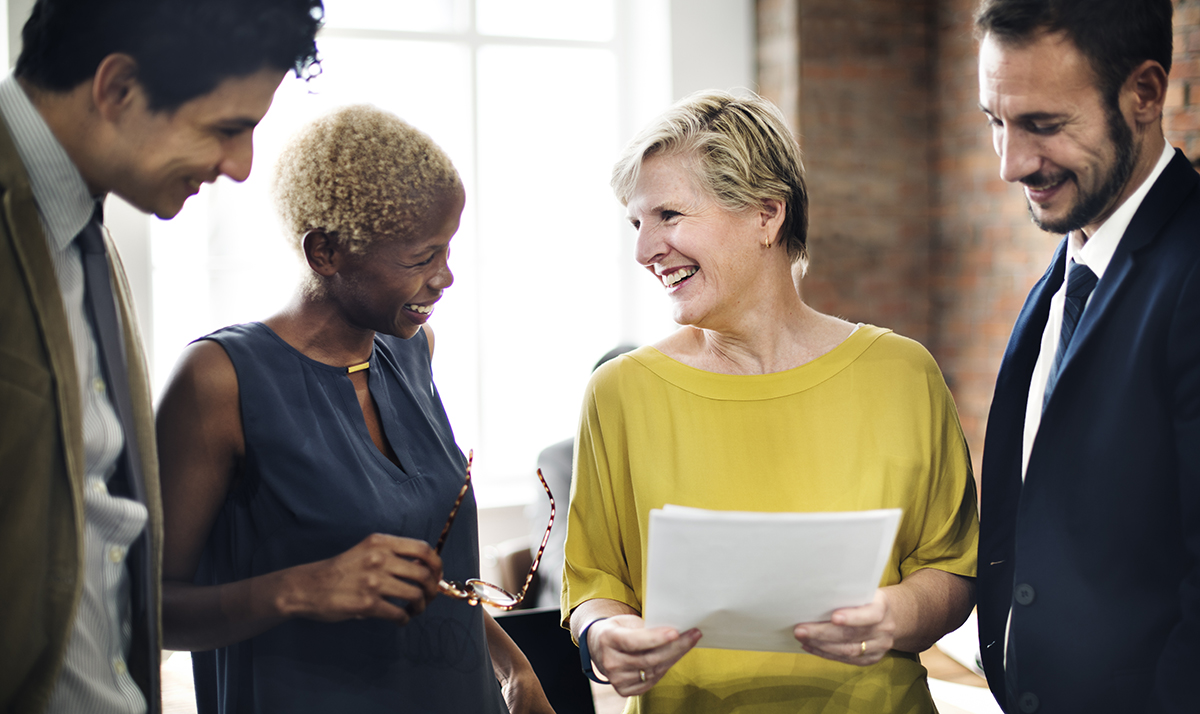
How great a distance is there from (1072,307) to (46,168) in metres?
1.27

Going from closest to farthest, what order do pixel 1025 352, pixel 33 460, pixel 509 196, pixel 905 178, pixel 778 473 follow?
pixel 33 460 < pixel 1025 352 < pixel 778 473 < pixel 905 178 < pixel 509 196

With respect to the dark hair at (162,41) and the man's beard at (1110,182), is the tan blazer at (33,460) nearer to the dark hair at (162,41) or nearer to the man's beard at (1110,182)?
the dark hair at (162,41)

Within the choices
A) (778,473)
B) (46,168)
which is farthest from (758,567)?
(46,168)

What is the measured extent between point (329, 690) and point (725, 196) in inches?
38.2

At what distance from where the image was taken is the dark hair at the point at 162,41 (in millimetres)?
856

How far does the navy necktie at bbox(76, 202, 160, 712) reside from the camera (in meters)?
0.97

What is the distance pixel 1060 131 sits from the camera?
113 centimetres

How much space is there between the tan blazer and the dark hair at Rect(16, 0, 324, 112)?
0.09 m

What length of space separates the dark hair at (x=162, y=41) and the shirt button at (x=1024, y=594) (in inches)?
45.4

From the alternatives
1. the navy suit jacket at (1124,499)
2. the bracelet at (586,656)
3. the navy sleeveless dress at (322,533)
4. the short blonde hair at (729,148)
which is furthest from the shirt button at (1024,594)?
the navy sleeveless dress at (322,533)

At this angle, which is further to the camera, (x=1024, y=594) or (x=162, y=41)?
(x=1024, y=594)

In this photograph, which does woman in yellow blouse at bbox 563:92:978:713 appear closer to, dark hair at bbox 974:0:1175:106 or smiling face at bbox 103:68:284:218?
dark hair at bbox 974:0:1175:106

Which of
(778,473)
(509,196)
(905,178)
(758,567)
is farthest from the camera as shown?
(509,196)

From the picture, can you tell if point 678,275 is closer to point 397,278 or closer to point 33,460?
point 397,278
